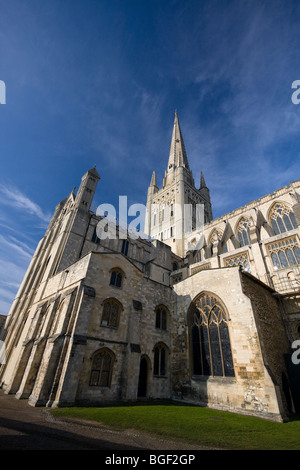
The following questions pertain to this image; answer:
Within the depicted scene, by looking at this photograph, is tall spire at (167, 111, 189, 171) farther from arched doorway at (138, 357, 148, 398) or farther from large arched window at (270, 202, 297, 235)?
arched doorway at (138, 357, 148, 398)

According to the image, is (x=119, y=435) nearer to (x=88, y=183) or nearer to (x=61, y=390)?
(x=61, y=390)

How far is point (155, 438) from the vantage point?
21.5ft

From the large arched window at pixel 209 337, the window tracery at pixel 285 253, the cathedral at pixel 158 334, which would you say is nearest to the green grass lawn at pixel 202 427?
the cathedral at pixel 158 334

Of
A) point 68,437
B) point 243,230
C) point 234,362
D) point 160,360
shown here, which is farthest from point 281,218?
point 68,437

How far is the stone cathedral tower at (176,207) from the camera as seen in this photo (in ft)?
130

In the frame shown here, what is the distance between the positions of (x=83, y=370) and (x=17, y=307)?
52.4ft

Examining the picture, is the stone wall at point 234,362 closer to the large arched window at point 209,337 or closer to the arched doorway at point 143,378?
the large arched window at point 209,337

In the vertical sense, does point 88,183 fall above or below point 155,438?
above

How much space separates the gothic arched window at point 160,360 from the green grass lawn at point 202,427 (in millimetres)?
5227

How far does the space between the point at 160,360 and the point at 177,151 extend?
179 ft

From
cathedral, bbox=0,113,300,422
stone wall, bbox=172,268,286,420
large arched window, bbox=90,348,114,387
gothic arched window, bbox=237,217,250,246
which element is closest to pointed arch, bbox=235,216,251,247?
gothic arched window, bbox=237,217,250,246

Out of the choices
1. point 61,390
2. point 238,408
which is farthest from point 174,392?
point 61,390

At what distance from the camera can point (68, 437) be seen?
19.1 ft

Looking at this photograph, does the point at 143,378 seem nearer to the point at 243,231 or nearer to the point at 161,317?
the point at 161,317
